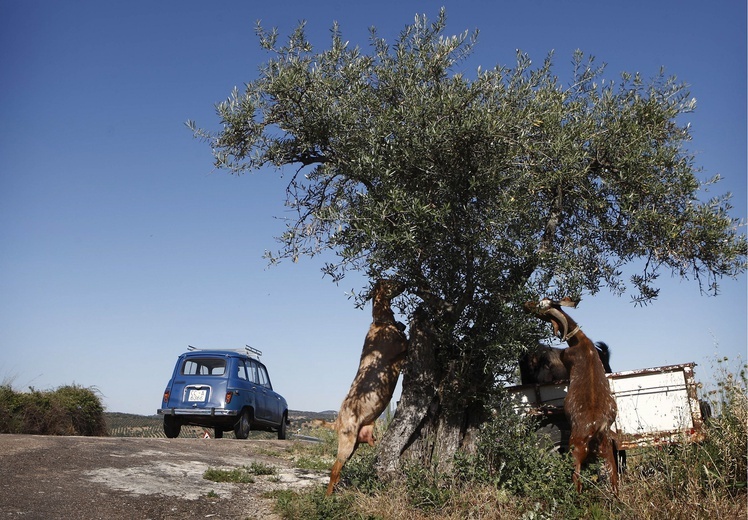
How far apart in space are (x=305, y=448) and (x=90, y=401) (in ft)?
24.3

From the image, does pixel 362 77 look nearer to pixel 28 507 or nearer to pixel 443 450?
pixel 443 450

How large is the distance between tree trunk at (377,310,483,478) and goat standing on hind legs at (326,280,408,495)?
0.75ft

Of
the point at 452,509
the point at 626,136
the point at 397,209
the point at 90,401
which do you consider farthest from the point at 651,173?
the point at 90,401

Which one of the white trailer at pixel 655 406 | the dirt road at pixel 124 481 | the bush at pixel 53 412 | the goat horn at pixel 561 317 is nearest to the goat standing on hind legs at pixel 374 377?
the dirt road at pixel 124 481

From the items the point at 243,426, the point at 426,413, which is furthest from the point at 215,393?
the point at 426,413

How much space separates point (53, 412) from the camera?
17.6 meters

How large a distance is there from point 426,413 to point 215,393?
8.96 meters

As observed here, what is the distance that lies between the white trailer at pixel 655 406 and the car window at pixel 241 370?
9.76 m

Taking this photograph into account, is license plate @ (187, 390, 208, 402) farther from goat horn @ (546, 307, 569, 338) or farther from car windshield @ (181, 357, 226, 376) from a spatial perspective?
goat horn @ (546, 307, 569, 338)

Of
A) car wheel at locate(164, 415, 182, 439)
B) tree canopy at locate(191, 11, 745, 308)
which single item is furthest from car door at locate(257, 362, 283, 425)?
tree canopy at locate(191, 11, 745, 308)

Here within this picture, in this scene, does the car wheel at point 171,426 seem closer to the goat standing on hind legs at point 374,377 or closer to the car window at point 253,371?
the car window at point 253,371

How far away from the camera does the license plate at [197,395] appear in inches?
679

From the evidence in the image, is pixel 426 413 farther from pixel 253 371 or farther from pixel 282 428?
pixel 282 428

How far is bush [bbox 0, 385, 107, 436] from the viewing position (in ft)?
54.2
